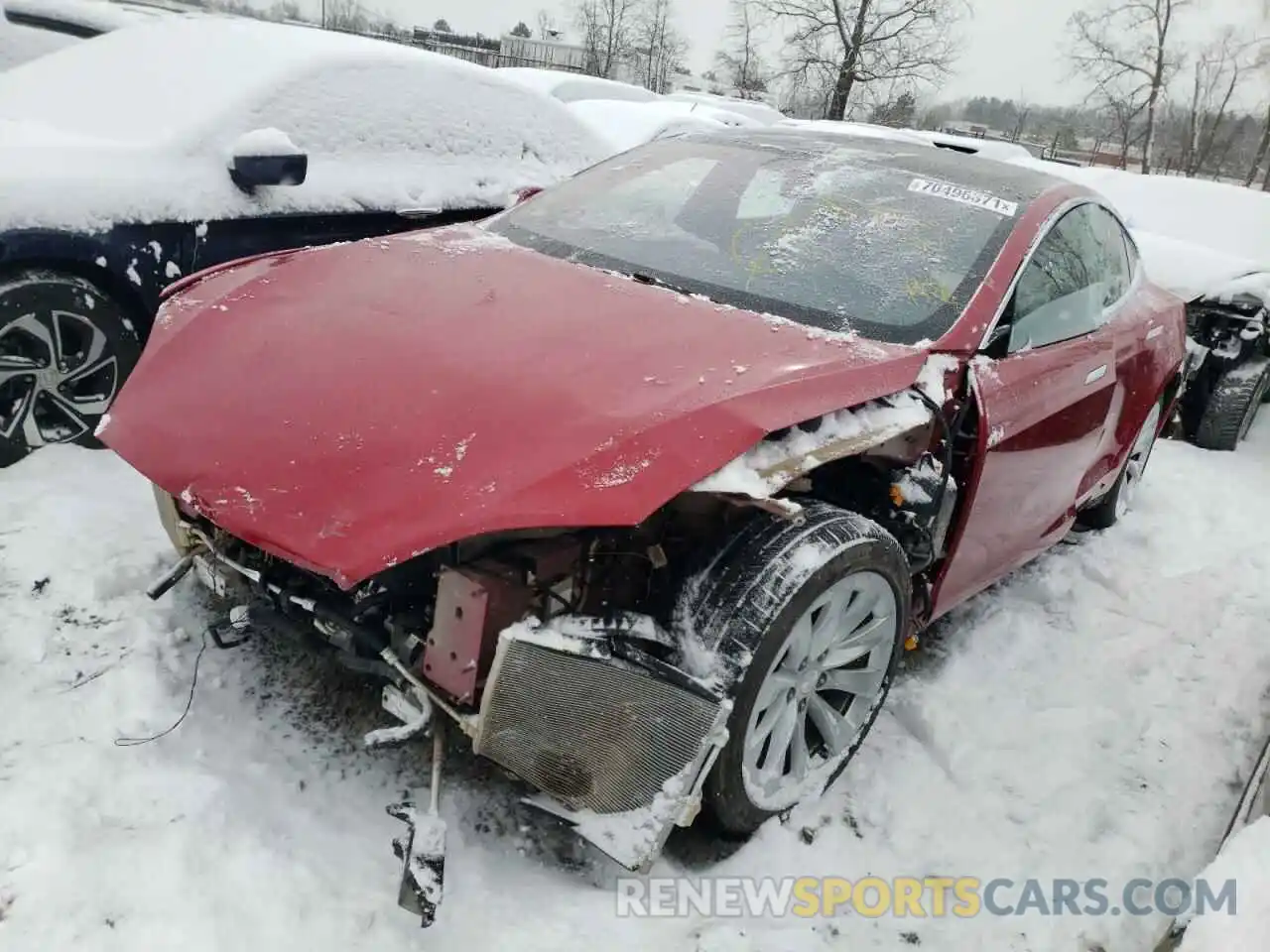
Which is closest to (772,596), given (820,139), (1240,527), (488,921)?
(488,921)

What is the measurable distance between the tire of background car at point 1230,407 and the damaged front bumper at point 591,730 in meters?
5.39

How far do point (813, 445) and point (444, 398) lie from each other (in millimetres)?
788

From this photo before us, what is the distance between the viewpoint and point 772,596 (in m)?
1.95

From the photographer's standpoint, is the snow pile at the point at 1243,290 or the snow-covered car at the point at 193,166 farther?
the snow pile at the point at 1243,290

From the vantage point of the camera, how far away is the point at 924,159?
10.5 ft

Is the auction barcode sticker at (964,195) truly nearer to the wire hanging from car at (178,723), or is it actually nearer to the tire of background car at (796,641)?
the tire of background car at (796,641)

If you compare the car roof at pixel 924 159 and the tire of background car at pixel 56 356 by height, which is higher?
the car roof at pixel 924 159

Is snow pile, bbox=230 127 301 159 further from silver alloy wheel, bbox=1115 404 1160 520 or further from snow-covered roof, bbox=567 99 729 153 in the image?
silver alloy wheel, bbox=1115 404 1160 520

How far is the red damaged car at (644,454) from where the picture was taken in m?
1.79

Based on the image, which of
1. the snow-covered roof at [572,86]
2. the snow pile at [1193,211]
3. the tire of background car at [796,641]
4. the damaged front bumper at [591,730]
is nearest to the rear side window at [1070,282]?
the tire of background car at [796,641]

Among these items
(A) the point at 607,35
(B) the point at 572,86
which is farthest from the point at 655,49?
(B) the point at 572,86

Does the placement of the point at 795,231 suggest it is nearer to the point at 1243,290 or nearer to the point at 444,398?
the point at 444,398

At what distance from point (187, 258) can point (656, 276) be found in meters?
1.84

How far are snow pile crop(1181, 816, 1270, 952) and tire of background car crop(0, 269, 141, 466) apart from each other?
347cm
